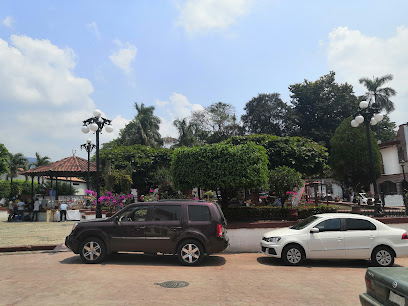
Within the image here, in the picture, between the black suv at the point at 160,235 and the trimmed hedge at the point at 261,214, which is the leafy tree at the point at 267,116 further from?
the black suv at the point at 160,235

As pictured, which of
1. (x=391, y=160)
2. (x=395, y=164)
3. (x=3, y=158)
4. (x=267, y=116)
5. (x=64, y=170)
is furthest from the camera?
(x=267, y=116)

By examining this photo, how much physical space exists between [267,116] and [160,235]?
141ft

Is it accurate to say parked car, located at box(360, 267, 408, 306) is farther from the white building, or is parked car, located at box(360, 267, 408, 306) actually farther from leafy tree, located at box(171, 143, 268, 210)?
the white building

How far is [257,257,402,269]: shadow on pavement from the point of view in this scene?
891cm

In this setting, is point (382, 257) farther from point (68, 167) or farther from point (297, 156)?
point (68, 167)

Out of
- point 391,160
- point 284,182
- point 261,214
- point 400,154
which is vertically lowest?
point 261,214

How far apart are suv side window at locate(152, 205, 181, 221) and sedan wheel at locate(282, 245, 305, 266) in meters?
3.11

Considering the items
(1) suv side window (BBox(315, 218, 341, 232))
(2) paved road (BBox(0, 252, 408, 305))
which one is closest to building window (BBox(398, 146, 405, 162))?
(2) paved road (BBox(0, 252, 408, 305))

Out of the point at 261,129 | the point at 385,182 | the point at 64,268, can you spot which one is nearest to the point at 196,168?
the point at 64,268

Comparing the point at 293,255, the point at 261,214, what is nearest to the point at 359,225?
the point at 293,255

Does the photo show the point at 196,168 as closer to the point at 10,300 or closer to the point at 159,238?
the point at 159,238

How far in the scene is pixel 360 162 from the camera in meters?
34.2

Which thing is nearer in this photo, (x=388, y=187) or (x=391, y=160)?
(x=391, y=160)

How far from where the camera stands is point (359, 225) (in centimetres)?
889
